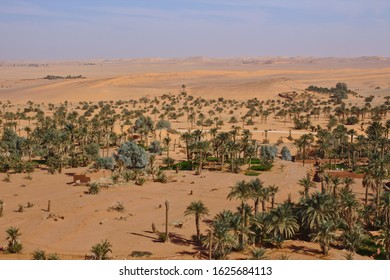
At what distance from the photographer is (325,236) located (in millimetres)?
32344

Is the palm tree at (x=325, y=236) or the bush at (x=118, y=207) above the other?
the palm tree at (x=325, y=236)

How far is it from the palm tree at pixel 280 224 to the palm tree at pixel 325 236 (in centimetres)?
198

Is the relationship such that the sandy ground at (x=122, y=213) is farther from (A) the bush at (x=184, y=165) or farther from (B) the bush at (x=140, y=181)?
(A) the bush at (x=184, y=165)

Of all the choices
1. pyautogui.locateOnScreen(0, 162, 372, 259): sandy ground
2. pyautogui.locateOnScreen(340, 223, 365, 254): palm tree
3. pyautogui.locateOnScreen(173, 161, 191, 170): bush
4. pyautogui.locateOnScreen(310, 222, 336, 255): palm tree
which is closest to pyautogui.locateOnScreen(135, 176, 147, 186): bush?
pyautogui.locateOnScreen(0, 162, 372, 259): sandy ground

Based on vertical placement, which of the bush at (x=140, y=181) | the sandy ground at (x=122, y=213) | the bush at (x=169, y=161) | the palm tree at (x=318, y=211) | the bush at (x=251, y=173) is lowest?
the sandy ground at (x=122, y=213)

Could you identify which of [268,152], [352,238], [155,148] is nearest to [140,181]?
[155,148]

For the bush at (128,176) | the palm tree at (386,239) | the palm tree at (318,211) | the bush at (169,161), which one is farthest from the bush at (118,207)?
the palm tree at (386,239)

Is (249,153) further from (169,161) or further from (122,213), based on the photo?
(122,213)

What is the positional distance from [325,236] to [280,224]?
136 inches

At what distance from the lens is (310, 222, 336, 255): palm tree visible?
106ft

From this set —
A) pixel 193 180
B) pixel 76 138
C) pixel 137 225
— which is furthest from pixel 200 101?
pixel 137 225

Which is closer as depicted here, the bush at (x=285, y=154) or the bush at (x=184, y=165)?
the bush at (x=184, y=165)

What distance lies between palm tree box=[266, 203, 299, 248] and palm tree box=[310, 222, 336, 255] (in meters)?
1.98

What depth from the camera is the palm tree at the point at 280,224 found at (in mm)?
34000
